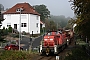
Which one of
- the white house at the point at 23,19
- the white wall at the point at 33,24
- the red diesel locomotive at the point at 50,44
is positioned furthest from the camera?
the white wall at the point at 33,24

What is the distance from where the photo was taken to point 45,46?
26.1 m

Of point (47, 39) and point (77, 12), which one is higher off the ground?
point (77, 12)

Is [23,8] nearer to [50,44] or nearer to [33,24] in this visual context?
[33,24]

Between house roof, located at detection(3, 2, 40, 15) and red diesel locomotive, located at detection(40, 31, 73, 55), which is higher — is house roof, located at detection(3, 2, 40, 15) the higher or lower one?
the higher one

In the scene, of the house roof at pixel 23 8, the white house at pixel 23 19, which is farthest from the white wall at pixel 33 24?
the house roof at pixel 23 8

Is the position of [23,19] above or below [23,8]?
below

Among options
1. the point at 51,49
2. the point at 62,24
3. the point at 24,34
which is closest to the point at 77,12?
the point at 51,49

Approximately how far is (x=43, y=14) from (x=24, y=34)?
180 ft

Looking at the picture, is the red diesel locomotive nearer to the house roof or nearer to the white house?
the white house

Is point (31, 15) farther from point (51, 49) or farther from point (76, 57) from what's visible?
point (76, 57)

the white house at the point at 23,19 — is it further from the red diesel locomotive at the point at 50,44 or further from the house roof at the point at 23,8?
the red diesel locomotive at the point at 50,44

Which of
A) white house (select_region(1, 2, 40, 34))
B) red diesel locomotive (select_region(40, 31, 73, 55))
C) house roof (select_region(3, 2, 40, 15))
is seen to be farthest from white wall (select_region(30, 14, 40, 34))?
red diesel locomotive (select_region(40, 31, 73, 55))

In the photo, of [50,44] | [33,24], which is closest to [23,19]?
[33,24]

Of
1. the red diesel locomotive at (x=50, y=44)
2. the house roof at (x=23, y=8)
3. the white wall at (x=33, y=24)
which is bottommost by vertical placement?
the red diesel locomotive at (x=50, y=44)
